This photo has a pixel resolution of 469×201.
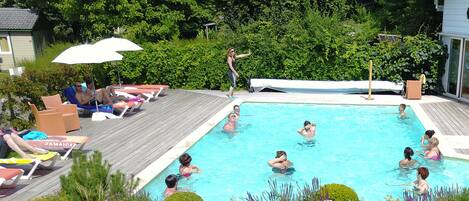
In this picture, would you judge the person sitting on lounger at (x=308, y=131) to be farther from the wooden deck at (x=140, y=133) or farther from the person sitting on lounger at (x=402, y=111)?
the person sitting on lounger at (x=402, y=111)

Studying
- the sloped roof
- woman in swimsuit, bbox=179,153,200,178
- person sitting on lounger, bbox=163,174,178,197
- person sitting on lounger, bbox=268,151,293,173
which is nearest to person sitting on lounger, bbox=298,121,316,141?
person sitting on lounger, bbox=268,151,293,173

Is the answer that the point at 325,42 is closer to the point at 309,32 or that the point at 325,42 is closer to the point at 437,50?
the point at 309,32

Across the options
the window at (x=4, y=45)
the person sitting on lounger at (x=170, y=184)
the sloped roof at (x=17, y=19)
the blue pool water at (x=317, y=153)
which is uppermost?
the sloped roof at (x=17, y=19)

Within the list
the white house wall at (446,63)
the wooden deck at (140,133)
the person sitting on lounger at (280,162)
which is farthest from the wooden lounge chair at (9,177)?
the white house wall at (446,63)

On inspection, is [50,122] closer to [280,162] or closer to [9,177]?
[9,177]

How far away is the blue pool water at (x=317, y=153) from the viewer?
9219mm

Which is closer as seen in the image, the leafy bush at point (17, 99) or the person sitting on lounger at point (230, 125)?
the leafy bush at point (17, 99)

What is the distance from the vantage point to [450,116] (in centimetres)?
1347

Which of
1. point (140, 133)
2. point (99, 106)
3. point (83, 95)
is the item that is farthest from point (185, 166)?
point (83, 95)

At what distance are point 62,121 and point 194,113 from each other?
454cm

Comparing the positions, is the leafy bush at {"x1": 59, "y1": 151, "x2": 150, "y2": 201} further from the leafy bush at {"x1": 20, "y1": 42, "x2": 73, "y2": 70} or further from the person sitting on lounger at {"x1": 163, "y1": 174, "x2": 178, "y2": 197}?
the leafy bush at {"x1": 20, "y1": 42, "x2": 73, "y2": 70}

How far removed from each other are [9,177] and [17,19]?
28.3 metres

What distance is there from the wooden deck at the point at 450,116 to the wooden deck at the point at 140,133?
7104 mm

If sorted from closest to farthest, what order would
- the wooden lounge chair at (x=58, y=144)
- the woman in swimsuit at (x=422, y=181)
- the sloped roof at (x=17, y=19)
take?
the woman in swimsuit at (x=422, y=181), the wooden lounge chair at (x=58, y=144), the sloped roof at (x=17, y=19)
